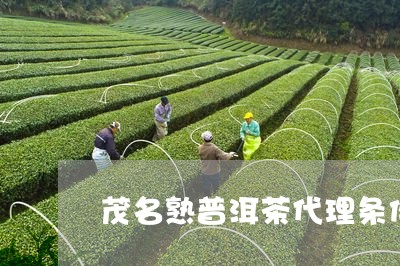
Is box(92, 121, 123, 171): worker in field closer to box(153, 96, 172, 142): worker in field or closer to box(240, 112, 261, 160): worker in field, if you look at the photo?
box(153, 96, 172, 142): worker in field

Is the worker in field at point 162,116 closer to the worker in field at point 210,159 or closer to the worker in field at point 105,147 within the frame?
the worker in field at point 105,147

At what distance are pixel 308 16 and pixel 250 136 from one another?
52.8 metres

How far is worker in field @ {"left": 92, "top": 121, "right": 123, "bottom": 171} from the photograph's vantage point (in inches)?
354

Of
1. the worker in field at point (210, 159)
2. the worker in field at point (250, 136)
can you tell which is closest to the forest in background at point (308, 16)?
the worker in field at point (250, 136)

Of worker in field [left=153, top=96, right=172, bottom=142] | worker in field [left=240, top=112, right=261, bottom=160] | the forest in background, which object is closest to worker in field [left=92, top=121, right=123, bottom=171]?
worker in field [left=153, top=96, right=172, bottom=142]

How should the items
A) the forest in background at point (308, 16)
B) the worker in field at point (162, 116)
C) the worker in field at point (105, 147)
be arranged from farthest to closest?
the forest in background at point (308, 16)
the worker in field at point (162, 116)
the worker in field at point (105, 147)

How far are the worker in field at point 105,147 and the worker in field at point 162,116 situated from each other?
2.81 m

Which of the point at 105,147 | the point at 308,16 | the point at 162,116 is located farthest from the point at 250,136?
the point at 308,16

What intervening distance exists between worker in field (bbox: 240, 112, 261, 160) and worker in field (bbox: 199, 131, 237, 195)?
209 cm

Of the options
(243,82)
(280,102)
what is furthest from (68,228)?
(243,82)

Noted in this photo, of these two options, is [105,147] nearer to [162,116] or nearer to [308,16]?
[162,116]

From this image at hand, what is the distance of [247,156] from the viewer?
418 inches

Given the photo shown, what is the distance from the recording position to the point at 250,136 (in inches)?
412

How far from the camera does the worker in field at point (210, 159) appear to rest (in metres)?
8.13
